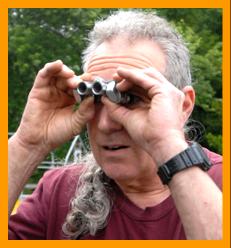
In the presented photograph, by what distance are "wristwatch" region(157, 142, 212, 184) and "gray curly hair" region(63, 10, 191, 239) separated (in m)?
0.41

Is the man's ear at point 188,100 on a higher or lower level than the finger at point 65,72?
lower

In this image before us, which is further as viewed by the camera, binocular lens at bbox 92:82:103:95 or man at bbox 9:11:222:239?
binocular lens at bbox 92:82:103:95

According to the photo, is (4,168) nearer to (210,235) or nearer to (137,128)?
(137,128)

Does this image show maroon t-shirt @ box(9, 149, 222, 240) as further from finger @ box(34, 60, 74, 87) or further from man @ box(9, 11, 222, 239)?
finger @ box(34, 60, 74, 87)

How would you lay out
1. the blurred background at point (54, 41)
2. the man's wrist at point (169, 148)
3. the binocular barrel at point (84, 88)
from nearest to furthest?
the man's wrist at point (169, 148) → the binocular barrel at point (84, 88) → the blurred background at point (54, 41)

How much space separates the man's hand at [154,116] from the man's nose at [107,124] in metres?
0.04

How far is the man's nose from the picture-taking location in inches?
78.8

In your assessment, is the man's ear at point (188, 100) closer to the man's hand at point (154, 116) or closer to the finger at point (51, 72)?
the man's hand at point (154, 116)

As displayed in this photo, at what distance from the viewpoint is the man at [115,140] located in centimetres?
184

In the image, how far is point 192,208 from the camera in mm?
1646

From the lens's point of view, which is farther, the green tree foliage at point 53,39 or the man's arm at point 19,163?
the green tree foliage at point 53,39

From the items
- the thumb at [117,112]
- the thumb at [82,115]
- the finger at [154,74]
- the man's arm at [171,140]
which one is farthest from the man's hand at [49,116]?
the finger at [154,74]

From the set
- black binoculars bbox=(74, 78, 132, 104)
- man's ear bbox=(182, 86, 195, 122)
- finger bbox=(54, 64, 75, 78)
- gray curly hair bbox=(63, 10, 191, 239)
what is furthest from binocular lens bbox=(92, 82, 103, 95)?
man's ear bbox=(182, 86, 195, 122)


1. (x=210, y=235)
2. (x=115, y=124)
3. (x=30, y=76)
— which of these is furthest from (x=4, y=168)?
(x=30, y=76)
